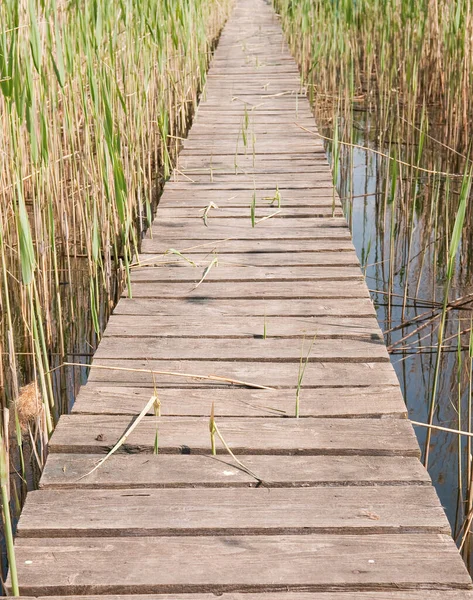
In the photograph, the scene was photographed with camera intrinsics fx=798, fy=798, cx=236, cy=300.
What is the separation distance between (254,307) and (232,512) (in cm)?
95

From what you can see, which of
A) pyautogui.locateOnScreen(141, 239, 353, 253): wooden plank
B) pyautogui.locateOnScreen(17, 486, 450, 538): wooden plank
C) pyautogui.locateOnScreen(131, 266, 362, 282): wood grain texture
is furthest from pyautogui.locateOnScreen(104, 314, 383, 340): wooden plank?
pyautogui.locateOnScreen(17, 486, 450, 538): wooden plank

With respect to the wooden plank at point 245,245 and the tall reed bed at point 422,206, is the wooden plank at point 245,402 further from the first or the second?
the wooden plank at point 245,245

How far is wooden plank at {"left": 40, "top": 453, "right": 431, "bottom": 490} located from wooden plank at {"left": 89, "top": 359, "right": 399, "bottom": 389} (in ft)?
0.97

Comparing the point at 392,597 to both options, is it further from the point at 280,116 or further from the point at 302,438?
the point at 280,116

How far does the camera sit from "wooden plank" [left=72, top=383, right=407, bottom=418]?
5.48 feet

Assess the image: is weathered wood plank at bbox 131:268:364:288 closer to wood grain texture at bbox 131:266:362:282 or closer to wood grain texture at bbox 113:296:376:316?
wood grain texture at bbox 131:266:362:282

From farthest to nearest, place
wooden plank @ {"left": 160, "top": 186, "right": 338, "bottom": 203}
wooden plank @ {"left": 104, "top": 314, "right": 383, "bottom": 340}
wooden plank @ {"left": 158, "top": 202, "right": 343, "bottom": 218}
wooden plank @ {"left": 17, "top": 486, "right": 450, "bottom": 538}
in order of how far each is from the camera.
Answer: wooden plank @ {"left": 160, "top": 186, "right": 338, "bottom": 203}, wooden plank @ {"left": 158, "top": 202, "right": 343, "bottom": 218}, wooden plank @ {"left": 104, "top": 314, "right": 383, "bottom": 340}, wooden plank @ {"left": 17, "top": 486, "right": 450, "bottom": 538}

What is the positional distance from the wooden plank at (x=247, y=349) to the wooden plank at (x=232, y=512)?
0.53 m

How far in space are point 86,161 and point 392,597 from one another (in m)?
2.02

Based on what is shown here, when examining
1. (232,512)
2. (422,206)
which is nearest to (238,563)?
(232,512)

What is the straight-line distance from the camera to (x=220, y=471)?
57.9 inches

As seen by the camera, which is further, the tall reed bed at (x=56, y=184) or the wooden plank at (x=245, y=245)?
the wooden plank at (x=245, y=245)

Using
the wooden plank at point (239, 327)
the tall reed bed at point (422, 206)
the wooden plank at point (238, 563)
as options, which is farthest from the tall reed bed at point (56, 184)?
the tall reed bed at point (422, 206)

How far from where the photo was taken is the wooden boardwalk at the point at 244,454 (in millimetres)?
1205
